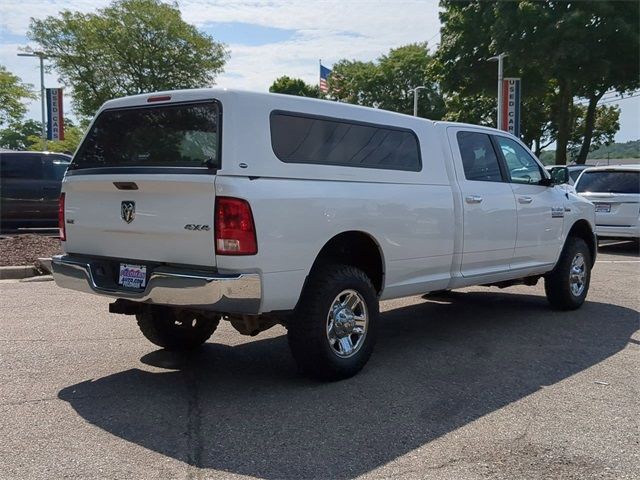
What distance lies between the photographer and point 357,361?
4844 millimetres

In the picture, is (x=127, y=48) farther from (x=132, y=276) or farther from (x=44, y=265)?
(x=132, y=276)

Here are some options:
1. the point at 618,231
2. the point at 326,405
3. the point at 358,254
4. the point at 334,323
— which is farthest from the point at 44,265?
the point at 618,231

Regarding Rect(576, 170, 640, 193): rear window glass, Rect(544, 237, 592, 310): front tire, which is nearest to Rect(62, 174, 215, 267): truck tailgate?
Rect(544, 237, 592, 310): front tire

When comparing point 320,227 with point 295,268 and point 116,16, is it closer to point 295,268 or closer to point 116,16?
point 295,268

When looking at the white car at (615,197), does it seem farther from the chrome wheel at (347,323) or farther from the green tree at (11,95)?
the green tree at (11,95)

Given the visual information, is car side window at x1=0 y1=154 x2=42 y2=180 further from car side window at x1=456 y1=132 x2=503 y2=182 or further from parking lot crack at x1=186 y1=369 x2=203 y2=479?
car side window at x1=456 y1=132 x2=503 y2=182

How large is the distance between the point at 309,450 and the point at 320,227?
152 centimetres

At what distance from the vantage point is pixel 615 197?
41.8 feet

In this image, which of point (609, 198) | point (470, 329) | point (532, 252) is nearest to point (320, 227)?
point (470, 329)

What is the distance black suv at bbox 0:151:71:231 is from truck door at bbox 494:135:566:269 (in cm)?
1020

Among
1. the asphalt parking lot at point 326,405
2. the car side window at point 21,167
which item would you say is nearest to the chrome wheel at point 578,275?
the asphalt parking lot at point 326,405

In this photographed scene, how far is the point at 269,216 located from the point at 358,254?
1.29 metres

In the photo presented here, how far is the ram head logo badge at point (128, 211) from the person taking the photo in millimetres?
4426

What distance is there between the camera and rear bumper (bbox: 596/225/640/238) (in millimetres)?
12492
